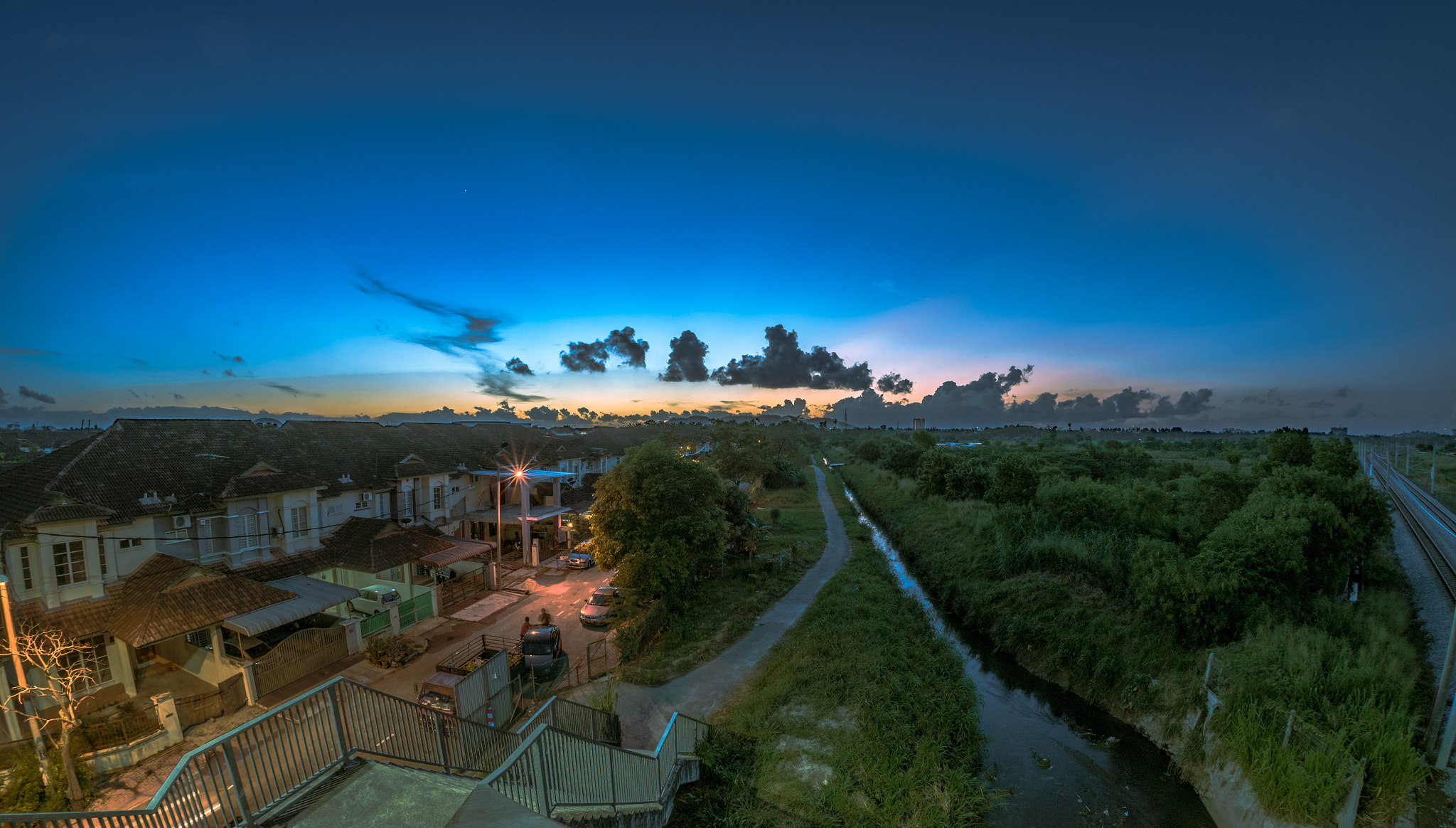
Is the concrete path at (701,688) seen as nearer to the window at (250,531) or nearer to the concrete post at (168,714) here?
the concrete post at (168,714)

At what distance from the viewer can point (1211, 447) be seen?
92.7 meters

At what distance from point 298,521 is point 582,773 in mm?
19380

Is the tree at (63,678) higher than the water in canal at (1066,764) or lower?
higher

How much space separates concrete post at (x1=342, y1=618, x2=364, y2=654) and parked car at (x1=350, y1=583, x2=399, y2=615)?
179 cm

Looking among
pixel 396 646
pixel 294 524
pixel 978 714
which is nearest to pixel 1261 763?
pixel 978 714

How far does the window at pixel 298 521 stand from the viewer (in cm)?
2052

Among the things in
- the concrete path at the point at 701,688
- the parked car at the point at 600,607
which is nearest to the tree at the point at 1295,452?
the concrete path at the point at 701,688

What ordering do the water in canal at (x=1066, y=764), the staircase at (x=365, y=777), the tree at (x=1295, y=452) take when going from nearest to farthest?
the staircase at (x=365, y=777), the water in canal at (x=1066, y=764), the tree at (x=1295, y=452)

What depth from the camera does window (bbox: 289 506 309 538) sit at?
20516 millimetres

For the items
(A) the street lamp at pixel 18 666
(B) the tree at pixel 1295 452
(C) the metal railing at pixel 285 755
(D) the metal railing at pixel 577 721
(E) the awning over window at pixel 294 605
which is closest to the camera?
(C) the metal railing at pixel 285 755

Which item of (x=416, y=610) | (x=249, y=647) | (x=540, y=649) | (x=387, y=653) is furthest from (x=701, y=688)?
(x=249, y=647)

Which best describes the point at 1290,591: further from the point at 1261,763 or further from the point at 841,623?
the point at 841,623

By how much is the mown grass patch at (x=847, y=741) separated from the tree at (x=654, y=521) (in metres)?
4.63

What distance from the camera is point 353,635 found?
59.2 feet
